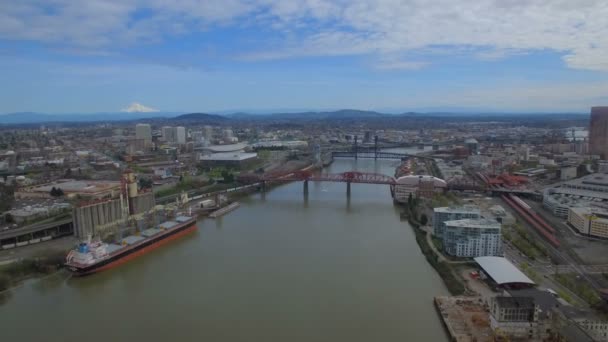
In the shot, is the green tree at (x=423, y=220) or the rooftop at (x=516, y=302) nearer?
the rooftop at (x=516, y=302)

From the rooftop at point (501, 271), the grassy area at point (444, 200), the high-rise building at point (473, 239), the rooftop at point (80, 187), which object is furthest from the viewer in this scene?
the rooftop at point (80, 187)

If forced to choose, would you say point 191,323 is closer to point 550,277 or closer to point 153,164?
point 550,277

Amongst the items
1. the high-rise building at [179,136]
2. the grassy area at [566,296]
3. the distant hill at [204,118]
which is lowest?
the grassy area at [566,296]

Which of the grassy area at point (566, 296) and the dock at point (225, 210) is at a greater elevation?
the grassy area at point (566, 296)

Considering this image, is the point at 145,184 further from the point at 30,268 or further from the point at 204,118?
the point at 204,118

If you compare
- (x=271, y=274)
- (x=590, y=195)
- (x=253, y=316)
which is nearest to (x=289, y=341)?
(x=253, y=316)

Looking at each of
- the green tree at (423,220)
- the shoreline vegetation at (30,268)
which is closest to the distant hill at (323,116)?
the green tree at (423,220)

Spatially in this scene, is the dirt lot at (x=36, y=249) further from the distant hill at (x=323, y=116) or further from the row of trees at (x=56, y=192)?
the distant hill at (x=323, y=116)

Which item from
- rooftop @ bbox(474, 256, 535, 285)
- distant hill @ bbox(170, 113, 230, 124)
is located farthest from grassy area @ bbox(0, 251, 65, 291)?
distant hill @ bbox(170, 113, 230, 124)
